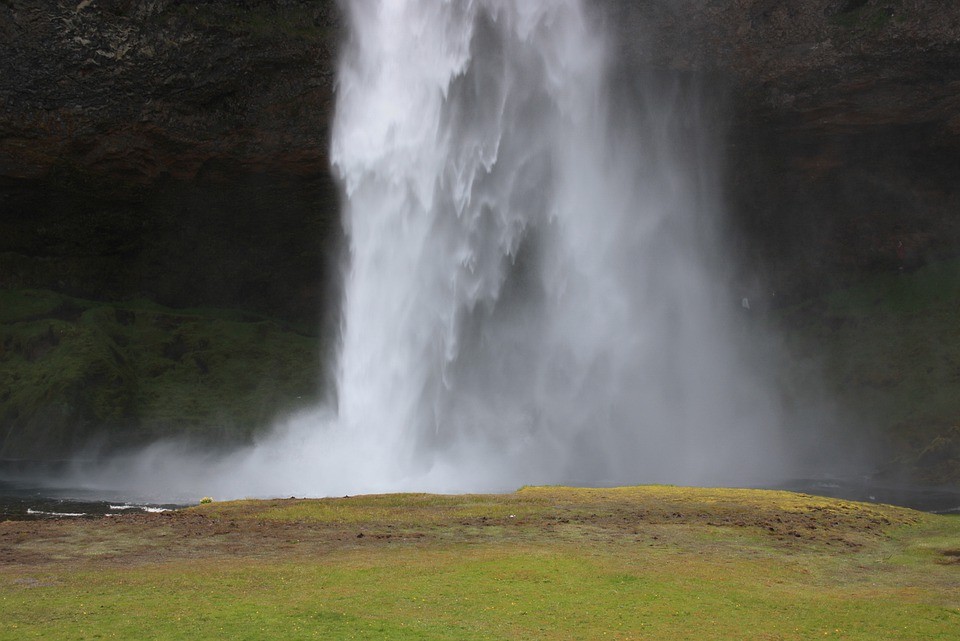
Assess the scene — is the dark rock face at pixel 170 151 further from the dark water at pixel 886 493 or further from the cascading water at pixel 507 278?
the dark water at pixel 886 493

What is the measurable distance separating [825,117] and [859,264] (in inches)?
432

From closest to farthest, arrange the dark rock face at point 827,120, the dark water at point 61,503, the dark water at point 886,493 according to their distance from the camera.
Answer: the dark water at point 61,503
the dark water at point 886,493
the dark rock face at point 827,120

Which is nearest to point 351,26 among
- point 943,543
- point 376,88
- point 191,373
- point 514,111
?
point 376,88

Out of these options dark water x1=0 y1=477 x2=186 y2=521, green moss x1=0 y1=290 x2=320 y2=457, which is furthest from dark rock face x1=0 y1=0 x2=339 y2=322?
dark water x1=0 y1=477 x2=186 y2=521

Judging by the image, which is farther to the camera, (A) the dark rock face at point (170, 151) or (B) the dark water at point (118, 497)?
(A) the dark rock face at point (170, 151)

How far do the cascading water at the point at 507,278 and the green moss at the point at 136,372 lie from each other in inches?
176

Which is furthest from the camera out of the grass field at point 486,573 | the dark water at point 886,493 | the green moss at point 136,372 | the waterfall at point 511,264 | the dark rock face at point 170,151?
the green moss at point 136,372

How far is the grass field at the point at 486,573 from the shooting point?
40.9ft

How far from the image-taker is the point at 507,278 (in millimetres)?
42812

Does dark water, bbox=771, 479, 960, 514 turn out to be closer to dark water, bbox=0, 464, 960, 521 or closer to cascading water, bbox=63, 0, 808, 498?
dark water, bbox=0, 464, 960, 521

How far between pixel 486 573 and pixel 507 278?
27.8m

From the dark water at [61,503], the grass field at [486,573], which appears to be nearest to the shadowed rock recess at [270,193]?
the dark water at [61,503]

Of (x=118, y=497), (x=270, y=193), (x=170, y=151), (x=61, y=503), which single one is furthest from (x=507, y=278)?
(x=61, y=503)

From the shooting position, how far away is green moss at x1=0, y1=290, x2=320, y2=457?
149 feet
